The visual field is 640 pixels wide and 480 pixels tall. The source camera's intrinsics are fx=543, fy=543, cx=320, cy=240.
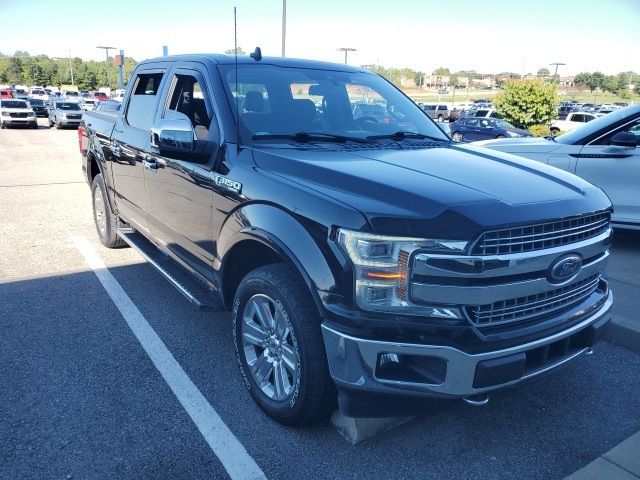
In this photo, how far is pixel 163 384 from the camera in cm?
344

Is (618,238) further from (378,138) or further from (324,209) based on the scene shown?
(324,209)

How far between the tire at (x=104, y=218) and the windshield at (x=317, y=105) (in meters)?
2.82

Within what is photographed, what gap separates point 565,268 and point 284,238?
4.48 ft

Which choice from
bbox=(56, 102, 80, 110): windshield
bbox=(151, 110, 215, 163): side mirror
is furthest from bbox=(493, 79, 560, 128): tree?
bbox=(151, 110, 215, 163): side mirror

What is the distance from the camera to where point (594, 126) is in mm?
6512

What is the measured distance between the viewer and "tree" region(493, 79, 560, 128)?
97.8 ft

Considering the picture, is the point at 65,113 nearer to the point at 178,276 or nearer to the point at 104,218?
the point at 104,218

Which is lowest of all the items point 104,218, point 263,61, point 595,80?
point 104,218

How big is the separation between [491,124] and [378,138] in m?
23.6

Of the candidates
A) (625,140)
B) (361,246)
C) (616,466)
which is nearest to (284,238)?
(361,246)

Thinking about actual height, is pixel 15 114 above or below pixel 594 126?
below

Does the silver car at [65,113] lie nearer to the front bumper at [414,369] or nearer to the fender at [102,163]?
the fender at [102,163]

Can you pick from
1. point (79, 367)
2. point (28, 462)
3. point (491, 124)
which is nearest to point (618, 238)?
point (79, 367)

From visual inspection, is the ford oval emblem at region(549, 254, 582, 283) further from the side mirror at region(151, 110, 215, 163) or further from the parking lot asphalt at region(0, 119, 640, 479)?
the side mirror at region(151, 110, 215, 163)
